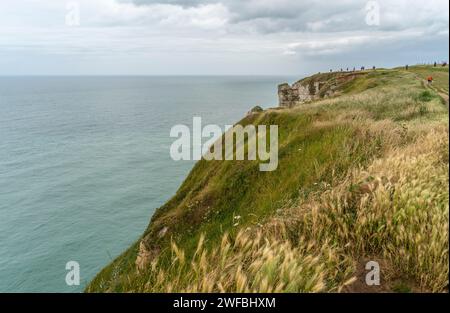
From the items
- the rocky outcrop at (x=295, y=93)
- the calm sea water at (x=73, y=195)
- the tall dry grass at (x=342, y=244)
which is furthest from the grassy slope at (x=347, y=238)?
the rocky outcrop at (x=295, y=93)

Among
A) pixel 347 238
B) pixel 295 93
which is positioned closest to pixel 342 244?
pixel 347 238

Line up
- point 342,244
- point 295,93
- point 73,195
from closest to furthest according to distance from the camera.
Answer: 1. point 342,244
2. point 73,195
3. point 295,93

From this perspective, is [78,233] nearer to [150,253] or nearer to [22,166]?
[150,253]

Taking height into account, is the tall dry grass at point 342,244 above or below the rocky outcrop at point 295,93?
below

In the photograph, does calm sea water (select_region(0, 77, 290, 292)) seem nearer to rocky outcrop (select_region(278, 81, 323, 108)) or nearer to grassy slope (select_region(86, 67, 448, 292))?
grassy slope (select_region(86, 67, 448, 292))

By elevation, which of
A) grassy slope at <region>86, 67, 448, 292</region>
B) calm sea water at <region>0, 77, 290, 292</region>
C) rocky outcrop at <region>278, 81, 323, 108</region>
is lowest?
calm sea water at <region>0, 77, 290, 292</region>

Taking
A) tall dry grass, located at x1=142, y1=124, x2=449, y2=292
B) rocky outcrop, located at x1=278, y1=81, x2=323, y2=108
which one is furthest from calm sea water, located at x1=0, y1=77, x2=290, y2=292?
rocky outcrop, located at x1=278, y1=81, x2=323, y2=108

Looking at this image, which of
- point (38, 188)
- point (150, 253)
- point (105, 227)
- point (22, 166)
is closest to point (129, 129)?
point (22, 166)

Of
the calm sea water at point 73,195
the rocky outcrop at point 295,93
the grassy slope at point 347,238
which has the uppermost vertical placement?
the rocky outcrop at point 295,93

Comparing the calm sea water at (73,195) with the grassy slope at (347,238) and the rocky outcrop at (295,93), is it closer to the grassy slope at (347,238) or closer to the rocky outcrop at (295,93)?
the grassy slope at (347,238)

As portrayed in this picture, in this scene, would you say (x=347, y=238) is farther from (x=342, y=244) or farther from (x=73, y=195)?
(x=73, y=195)

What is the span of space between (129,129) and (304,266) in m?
133

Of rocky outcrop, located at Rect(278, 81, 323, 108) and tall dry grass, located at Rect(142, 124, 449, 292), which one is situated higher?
rocky outcrop, located at Rect(278, 81, 323, 108)

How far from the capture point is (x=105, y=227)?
49.2 metres
